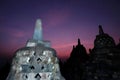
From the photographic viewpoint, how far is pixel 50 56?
6.74 meters

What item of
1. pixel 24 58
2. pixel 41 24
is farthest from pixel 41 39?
pixel 24 58

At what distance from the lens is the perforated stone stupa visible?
20.6 ft

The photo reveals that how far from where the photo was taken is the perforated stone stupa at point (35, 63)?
20.6 ft

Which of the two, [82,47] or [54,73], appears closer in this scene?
[54,73]

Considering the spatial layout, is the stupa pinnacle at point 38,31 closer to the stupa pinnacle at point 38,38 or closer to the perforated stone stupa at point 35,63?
the stupa pinnacle at point 38,38

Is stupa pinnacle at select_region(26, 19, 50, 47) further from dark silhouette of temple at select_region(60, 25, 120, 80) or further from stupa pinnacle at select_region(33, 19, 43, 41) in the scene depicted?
dark silhouette of temple at select_region(60, 25, 120, 80)

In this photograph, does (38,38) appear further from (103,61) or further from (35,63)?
(103,61)

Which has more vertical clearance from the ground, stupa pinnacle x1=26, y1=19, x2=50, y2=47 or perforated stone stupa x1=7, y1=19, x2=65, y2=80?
stupa pinnacle x1=26, y1=19, x2=50, y2=47

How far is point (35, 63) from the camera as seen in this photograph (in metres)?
6.30

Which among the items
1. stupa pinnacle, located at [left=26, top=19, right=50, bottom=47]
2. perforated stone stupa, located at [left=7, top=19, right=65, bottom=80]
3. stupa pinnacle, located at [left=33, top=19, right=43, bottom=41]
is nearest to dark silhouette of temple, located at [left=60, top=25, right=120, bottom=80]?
perforated stone stupa, located at [left=7, top=19, right=65, bottom=80]

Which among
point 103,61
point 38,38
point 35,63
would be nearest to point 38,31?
point 38,38

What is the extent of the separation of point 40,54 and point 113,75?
14321 mm

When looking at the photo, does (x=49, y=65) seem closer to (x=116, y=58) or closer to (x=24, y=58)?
(x=24, y=58)

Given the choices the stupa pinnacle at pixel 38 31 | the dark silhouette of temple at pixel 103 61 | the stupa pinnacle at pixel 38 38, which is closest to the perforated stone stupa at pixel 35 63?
the stupa pinnacle at pixel 38 38
